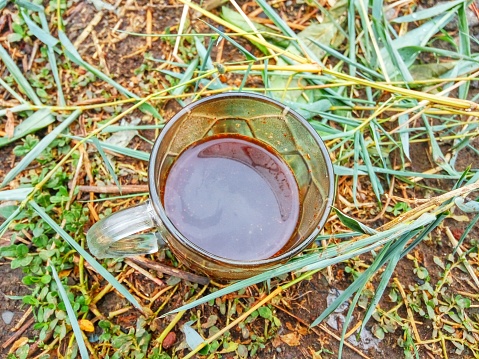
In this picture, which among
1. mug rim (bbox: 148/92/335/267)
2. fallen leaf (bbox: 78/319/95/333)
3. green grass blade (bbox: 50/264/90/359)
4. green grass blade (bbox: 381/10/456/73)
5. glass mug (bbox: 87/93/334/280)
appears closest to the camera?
mug rim (bbox: 148/92/335/267)

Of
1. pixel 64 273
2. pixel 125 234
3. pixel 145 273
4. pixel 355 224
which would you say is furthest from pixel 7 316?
pixel 355 224

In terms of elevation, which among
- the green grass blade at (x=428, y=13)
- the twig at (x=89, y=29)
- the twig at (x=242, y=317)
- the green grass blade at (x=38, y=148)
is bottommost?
the twig at (x=242, y=317)

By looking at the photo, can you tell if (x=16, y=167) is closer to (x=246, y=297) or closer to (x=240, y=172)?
(x=240, y=172)

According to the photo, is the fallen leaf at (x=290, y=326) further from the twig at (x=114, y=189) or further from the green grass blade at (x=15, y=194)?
the green grass blade at (x=15, y=194)

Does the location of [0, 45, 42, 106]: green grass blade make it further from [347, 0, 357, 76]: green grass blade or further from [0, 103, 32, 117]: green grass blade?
[347, 0, 357, 76]: green grass blade

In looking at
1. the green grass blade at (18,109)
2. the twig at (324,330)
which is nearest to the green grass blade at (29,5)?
the green grass blade at (18,109)

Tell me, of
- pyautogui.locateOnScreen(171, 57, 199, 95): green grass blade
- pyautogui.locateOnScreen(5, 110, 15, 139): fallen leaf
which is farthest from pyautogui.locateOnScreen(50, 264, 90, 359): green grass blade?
pyautogui.locateOnScreen(171, 57, 199, 95): green grass blade
